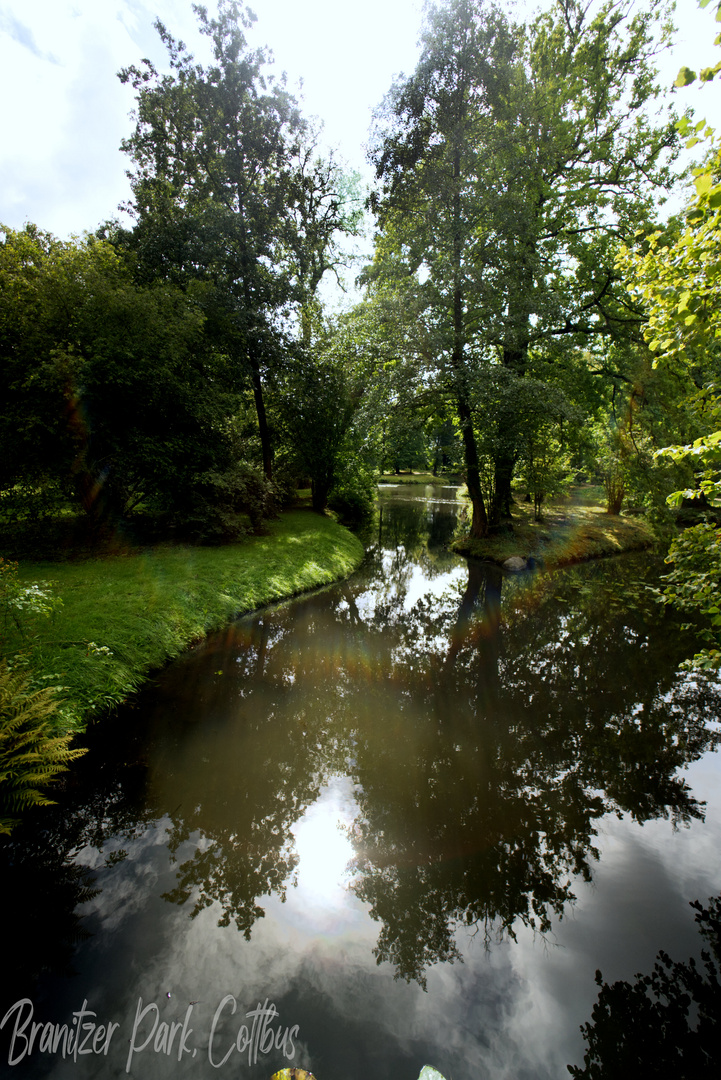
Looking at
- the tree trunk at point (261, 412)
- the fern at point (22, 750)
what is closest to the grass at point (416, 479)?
the tree trunk at point (261, 412)

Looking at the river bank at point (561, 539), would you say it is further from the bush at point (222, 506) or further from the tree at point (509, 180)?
the bush at point (222, 506)

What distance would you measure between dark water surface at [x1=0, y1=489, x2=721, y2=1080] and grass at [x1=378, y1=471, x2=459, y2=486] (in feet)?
145

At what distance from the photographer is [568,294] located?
14773 millimetres

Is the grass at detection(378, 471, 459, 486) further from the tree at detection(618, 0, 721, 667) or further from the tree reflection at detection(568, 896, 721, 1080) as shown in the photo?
the tree reflection at detection(568, 896, 721, 1080)

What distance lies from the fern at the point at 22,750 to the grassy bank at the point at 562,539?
13.2 m

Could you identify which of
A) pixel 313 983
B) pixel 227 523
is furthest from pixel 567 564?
pixel 313 983

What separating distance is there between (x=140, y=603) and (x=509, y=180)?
15596 mm

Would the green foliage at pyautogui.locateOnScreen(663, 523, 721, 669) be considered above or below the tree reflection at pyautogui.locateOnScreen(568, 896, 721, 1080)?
above

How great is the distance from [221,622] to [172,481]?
17.0 ft

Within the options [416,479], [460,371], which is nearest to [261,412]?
[460,371]

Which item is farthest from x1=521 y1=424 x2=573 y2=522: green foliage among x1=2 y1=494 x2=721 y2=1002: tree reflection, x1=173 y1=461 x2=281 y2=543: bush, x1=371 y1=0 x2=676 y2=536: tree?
x1=173 y1=461 x2=281 y2=543: bush

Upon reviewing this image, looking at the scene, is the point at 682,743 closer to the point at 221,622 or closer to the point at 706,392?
the point at 706,392

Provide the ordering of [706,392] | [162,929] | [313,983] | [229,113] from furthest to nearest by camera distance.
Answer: [229,113] → [706,392] → [162,929] → [313,983]

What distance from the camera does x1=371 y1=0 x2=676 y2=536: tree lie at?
11922 millimetres
